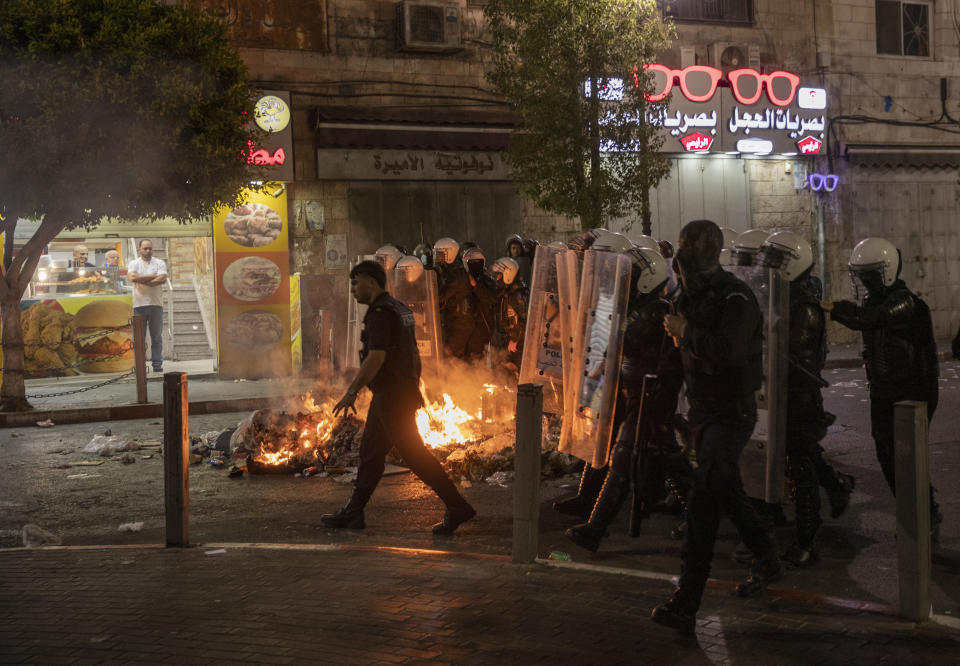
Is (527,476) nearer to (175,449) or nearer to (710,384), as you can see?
(710,384)

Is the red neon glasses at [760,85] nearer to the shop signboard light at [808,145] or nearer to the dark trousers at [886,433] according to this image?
the shop signboard light at [808,145]

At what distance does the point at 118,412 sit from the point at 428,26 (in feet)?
28.8

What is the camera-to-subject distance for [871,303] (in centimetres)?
604

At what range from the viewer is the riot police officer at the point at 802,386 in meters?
5.86

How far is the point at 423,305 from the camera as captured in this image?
11.0 metres

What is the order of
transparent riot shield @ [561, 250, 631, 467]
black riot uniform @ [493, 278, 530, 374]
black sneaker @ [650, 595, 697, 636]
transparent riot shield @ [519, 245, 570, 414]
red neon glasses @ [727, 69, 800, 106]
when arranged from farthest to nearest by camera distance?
red neon glasses @ [727, 69, 800, 106] → black riot uniform @ [493, 278, 530, 374] → transparent riot shield @ [519, 245, 570, 414] → transparent riot shield @ [561, 250, 631, 467] → black sneaker @ [650, 595, 697, 636]

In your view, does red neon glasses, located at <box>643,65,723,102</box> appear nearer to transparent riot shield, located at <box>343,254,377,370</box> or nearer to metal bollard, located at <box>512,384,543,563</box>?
transparent riot shield, located at <box>343,254,377,370</box>

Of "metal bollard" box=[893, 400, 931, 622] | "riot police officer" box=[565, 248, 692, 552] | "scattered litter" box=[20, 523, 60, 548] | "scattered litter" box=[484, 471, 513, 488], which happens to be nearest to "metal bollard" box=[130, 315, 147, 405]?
"scattered litter" box=[484, 471, 513, 488]

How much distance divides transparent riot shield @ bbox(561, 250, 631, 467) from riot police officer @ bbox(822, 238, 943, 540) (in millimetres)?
1281

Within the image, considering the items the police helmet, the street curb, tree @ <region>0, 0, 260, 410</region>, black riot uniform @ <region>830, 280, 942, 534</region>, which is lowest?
the street curb

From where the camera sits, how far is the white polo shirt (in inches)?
680

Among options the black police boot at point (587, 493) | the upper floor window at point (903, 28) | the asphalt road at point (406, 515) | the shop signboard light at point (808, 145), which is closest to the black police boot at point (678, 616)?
the asphalt road at point (406, 515)

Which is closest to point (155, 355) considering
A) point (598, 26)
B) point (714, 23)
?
point (598, 26)

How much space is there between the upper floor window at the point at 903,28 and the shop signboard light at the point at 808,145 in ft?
9.40
